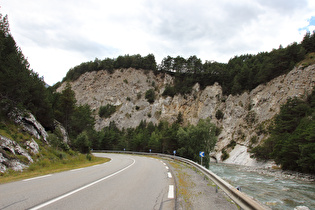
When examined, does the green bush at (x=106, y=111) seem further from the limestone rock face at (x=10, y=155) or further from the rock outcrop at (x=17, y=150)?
the limestone rock face at (x=10, y=155)

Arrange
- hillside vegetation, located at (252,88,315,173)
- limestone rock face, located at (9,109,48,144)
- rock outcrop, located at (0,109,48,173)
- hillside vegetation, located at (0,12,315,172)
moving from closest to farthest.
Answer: rock outcrop, located at (0,109,48,173) → limestone rock face, located at (9,109,48,144) → hillside vegetation, located at (0,12,315,172) → hillside vegetation, located at (252,88,315,173)

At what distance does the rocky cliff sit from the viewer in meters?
43.9

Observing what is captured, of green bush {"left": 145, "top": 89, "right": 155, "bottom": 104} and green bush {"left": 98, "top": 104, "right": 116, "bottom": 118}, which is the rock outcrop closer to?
green bush {"left": 145, "top": 89, "right": 155, "bottom": 104}

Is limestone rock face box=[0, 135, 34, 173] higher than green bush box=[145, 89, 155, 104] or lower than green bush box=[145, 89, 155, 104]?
lower

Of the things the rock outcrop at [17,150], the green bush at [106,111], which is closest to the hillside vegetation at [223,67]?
the green bush at [106,111]

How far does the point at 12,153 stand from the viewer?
481 inches

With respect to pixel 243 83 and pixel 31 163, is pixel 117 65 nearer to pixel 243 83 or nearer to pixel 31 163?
pixel 243 83

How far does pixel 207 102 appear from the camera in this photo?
66625 mm

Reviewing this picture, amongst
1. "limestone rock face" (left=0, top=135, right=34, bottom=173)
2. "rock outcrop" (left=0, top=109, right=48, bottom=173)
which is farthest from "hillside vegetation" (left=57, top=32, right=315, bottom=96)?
"limestone rock face" (left=0, top=135, right=34, bottom=173)

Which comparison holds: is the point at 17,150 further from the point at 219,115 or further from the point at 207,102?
the point at 207,102

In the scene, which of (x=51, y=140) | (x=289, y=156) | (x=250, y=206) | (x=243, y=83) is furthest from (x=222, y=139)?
(x=250, y=206)

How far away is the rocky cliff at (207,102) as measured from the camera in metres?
43.9

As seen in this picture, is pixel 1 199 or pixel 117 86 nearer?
pixel 1 199

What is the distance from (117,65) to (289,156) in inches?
3442
